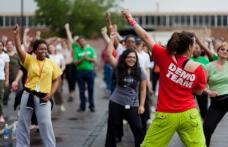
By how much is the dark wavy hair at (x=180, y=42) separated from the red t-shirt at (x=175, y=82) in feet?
0.22

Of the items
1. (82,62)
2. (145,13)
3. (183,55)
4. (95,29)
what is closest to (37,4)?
(95,29)

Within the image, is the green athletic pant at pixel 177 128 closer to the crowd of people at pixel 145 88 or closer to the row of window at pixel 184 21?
the crowd of people at pixel 145 88

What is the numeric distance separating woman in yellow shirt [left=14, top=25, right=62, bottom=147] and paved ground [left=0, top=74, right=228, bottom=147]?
1692mm

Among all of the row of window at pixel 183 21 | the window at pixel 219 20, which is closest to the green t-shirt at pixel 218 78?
the row of window at pixel 183 21

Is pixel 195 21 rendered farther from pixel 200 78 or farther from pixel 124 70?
pixel 200 78

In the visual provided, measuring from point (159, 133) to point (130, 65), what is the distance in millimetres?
2597

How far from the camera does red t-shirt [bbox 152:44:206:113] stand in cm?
665

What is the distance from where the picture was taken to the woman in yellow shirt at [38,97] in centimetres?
828

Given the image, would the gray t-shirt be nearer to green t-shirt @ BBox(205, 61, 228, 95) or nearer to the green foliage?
green t-shirt @ BBox(205, 61, 228, 95)

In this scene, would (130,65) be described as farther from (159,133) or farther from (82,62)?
(82,62)

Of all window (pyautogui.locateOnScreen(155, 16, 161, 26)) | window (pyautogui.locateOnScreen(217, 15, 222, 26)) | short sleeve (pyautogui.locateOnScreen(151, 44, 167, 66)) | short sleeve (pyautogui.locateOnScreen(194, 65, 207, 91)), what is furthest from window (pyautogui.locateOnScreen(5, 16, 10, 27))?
short sleeve (pyautogui.locateOnScreen(194, 65, 207, 91))

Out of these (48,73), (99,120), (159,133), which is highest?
(48,73)

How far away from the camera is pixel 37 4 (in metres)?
50.0

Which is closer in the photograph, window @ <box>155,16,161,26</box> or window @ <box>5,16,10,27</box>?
window @ <box>5,16,10,27</box>
